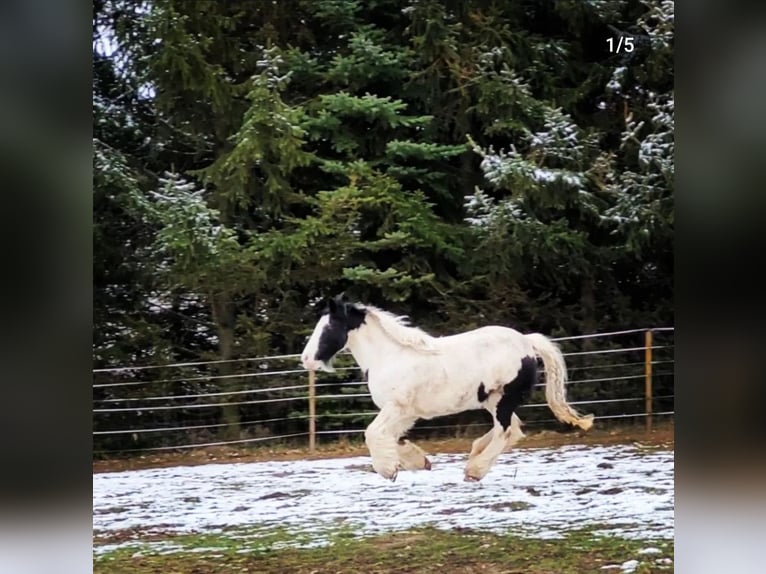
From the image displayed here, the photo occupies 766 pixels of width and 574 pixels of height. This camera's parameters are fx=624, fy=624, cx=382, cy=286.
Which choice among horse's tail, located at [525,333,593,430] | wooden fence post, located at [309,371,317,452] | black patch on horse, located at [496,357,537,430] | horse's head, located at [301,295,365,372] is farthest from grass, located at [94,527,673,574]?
horse's head, located at [301,295,365,372]

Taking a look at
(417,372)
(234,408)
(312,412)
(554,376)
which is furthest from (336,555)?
(554,376)

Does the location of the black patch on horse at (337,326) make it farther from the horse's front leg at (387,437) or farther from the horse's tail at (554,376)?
the horse's tail at (554,376)

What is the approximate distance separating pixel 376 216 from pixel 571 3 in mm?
1565

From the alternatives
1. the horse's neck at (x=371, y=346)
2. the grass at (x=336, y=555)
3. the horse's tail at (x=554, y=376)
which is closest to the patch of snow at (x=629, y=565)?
the grass at (x=336, y=555)

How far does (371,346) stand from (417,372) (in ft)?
0.91

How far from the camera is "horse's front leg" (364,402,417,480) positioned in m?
3.26

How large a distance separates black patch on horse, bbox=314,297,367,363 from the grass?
94cm

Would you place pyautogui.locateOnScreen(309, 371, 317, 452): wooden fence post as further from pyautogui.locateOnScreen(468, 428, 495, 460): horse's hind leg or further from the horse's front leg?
pyautogui.locateOnScreen(468, 428, 495, 460): horse's hind leg

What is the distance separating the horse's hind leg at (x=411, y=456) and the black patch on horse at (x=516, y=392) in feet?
1.48

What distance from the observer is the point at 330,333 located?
10.7 feet

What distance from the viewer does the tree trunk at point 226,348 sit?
10.6ft

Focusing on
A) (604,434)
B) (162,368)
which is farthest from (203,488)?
(604,434)

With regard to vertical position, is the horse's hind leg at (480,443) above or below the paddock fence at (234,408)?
below
